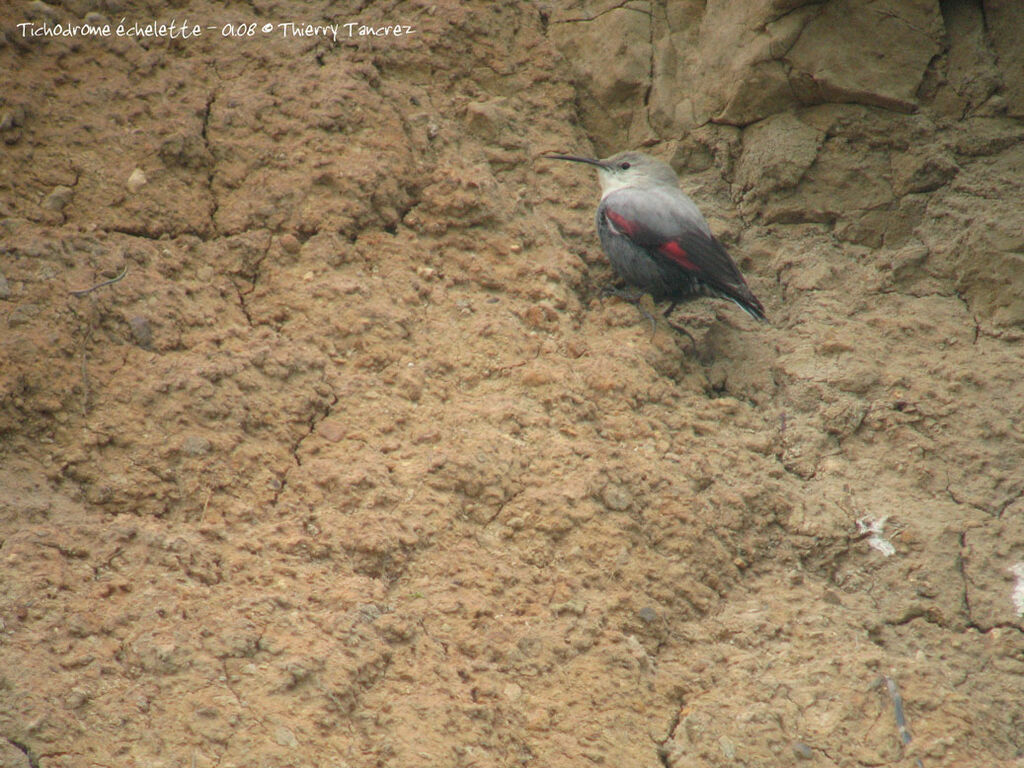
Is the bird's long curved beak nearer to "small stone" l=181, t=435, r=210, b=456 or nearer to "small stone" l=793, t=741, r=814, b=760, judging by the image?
"small stone" l=181, t=435, r=210, b=456

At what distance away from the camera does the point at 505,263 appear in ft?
13.0

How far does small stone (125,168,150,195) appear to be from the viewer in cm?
358

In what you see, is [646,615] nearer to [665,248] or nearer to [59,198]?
[665,248]

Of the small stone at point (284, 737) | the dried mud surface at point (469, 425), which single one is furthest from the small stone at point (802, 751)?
the small stone at point (284, 737)

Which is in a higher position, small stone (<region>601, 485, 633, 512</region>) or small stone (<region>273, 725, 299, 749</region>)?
small stone (<region>273, 725, 299, 749</region>)

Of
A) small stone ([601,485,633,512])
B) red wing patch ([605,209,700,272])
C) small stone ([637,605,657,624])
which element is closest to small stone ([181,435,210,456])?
small stone ([601,485,633,512])

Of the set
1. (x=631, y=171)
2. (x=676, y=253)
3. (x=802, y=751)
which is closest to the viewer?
(x=802, y=751)

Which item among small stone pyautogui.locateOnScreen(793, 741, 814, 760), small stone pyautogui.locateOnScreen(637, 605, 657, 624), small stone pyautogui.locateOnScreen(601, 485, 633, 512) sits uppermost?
small stone pyautogui.locateOnScreen(601, 485, 633, 512)

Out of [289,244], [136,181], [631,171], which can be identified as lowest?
[631,171]

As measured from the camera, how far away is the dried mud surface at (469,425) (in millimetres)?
2578

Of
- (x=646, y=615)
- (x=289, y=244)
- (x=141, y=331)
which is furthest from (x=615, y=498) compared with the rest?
(x=141, y=331)

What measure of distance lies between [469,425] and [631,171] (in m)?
1.64

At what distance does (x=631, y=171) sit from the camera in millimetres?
4320

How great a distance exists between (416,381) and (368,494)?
56cm
